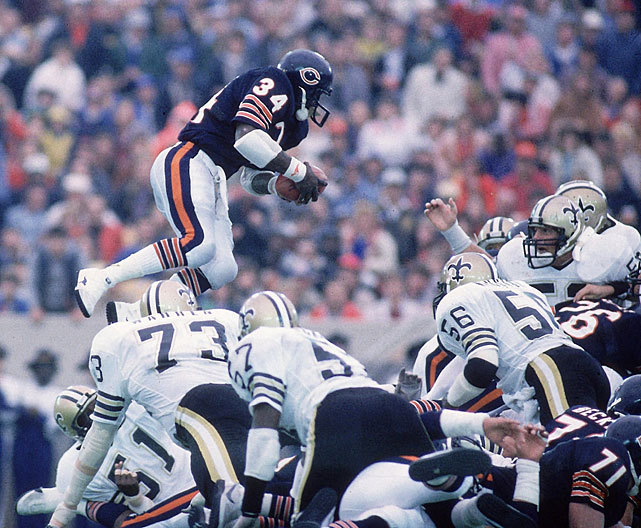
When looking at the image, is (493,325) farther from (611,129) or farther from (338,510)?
(611,129)

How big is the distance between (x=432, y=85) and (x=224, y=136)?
7.29 metres

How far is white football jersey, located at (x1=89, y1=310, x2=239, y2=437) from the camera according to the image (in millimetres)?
7707

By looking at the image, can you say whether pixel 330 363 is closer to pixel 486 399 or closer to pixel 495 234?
pixel 486 399

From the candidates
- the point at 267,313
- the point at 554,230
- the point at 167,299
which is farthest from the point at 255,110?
the point at 554,230

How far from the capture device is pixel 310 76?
8719 mm

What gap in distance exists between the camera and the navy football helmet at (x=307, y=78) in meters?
8.73

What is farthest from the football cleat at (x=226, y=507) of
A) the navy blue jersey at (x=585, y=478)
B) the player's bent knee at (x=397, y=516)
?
the navy blue jersey at (x=585, y=478)

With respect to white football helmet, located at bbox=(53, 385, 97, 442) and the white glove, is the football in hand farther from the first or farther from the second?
the white glove

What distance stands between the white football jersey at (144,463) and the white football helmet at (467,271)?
2.10m

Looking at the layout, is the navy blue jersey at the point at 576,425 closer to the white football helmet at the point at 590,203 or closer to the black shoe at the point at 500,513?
the black shoe at the point at 500,513

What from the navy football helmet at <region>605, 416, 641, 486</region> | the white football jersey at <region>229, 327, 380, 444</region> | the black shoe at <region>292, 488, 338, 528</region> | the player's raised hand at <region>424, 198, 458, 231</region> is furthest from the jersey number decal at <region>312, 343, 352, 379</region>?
the player's raised hand at <region>424, 198, 458, 231</region>

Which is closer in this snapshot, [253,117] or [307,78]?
[253,117]

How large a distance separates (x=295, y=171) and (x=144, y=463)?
7.17ft

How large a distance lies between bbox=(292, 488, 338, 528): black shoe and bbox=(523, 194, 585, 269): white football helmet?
10.2 ft
